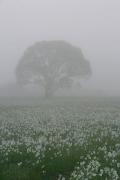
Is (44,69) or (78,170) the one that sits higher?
(44,69)

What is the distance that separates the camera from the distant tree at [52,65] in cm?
7538

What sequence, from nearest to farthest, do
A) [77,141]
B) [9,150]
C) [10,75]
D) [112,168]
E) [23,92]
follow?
[112,168] < [9,150] < [77,141] < [23,92] < [10,75]

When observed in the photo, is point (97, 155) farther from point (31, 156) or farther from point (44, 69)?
point (44, 69)

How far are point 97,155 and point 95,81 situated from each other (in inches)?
5861

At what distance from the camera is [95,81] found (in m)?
161

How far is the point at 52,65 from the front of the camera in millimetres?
75062

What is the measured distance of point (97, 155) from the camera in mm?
13086

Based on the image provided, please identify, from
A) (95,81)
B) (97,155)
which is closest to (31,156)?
(97,155)

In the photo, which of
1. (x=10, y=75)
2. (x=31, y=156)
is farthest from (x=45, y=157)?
(x=10, y=75)

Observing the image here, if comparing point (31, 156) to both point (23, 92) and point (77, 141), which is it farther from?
point (23, 92)

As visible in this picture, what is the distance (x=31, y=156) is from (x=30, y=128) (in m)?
8.50

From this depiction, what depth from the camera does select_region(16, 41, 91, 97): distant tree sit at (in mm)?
75375

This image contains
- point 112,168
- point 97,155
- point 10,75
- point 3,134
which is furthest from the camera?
point 10,75

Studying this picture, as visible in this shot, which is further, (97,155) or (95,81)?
(95,81)
